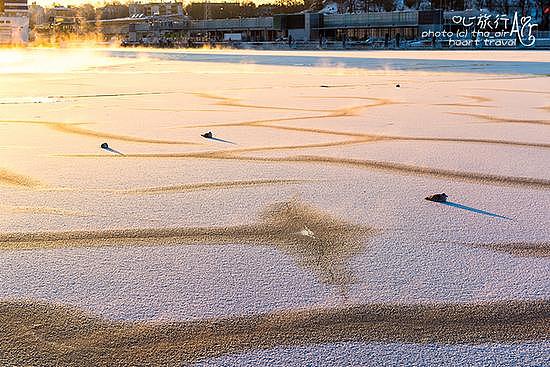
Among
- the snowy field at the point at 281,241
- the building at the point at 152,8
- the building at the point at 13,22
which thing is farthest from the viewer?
the building at the point at 152,8

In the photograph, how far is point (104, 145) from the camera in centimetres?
439

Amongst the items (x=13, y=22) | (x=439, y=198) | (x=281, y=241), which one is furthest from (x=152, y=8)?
(x=281, y=241)

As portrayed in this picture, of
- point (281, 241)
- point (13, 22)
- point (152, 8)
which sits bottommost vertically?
point (281, 241)

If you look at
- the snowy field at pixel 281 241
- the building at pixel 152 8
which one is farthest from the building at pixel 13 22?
the snowy field at pixel 281 241

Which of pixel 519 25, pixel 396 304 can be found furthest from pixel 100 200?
pixel 519 25

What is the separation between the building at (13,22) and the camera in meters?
75.6

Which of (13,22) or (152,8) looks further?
(152,8)

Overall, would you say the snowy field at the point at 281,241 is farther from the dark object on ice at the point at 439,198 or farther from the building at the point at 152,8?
the building at the point at 152,8

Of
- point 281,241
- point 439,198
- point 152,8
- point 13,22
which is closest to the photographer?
point 281,241

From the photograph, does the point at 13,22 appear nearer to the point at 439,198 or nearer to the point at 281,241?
the point at 439,198

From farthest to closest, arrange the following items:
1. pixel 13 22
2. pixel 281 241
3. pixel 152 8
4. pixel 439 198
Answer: pixel 152 8, pixel 13 22, pixel 439 198, pixel 281 241

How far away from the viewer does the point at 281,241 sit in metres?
2.41

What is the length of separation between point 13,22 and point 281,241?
8283 cm

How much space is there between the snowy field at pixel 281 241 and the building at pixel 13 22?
252 feet
